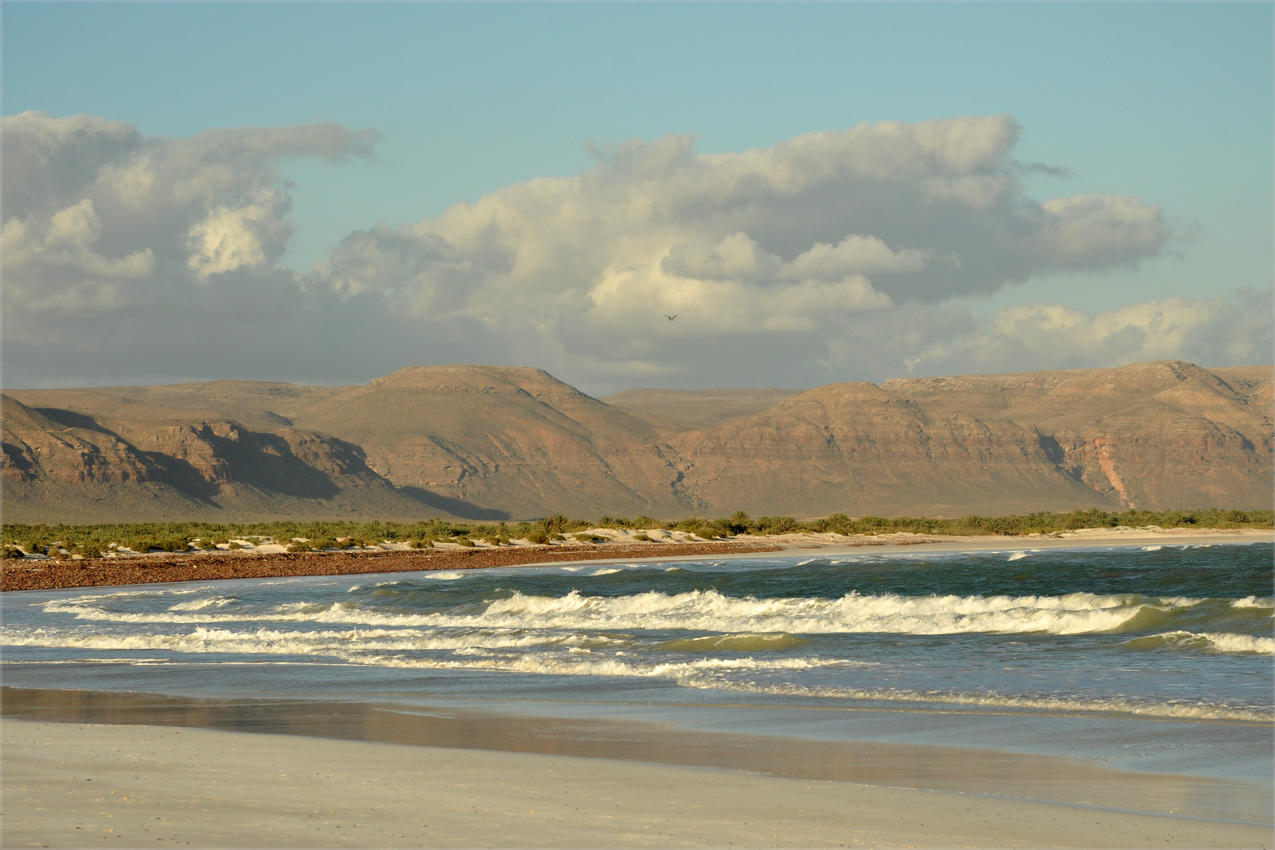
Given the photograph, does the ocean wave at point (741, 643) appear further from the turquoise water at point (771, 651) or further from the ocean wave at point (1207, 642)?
the ocean wave at point (1207, 642)

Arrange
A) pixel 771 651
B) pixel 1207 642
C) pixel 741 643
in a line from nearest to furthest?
pixel 1207 642, pixel 771 651, pixel 741 643

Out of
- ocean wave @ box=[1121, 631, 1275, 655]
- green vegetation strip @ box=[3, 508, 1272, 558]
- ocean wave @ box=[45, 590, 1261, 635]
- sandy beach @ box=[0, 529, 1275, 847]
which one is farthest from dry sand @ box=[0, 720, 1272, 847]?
green vegetation strip @ box=[3, 508, 1272, 558]

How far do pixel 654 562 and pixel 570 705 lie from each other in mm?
36305

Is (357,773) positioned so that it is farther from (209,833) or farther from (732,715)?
(732,715)

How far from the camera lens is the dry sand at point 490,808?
388 inches

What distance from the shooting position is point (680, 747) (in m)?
14.5

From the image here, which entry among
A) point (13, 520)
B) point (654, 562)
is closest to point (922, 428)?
point (13, 520)

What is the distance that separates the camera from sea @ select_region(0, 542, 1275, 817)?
15.8 meters

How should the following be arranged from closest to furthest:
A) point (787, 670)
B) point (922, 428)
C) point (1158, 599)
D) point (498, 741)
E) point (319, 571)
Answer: point (498, 741) < point (787, 670) < point (1158, 599) < point (319, 571) < point (922, 428)

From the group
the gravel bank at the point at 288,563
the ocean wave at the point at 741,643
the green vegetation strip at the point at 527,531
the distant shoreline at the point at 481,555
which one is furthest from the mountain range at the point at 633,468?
the ocean wave at the point at 741,643

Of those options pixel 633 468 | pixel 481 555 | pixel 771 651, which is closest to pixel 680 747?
pixel 771 651

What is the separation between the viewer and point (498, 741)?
1503 cm

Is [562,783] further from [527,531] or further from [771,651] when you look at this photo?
[527,531]

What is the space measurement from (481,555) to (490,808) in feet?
175
